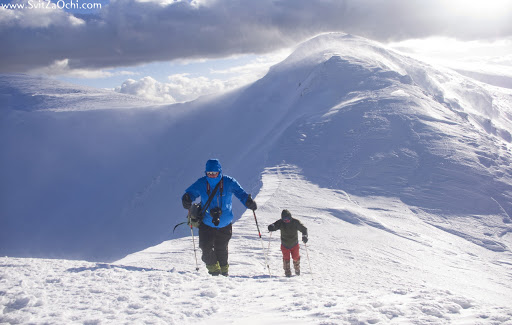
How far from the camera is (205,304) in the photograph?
498 centimetres

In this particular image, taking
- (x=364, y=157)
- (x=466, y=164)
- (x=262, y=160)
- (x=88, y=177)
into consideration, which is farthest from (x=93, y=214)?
(x=466, y=164)

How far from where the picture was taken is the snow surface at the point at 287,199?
16.7 ft

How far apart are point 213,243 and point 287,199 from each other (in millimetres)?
9838

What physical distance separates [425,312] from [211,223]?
3882 mm

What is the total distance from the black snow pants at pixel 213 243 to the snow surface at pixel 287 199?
618mm

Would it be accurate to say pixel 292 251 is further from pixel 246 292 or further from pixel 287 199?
pixel 287 199

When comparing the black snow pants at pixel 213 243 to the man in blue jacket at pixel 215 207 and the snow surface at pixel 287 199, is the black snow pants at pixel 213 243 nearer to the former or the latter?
the man in blue jacket at pixel 215 207

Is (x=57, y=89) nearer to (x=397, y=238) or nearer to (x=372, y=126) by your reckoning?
(x=372, y=126)

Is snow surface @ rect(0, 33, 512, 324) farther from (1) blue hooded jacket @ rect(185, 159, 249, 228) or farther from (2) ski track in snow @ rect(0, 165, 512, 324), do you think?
(1) blue hooded jacket @ rect(185, 159, 249, 228)

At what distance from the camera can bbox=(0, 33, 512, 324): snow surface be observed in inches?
201

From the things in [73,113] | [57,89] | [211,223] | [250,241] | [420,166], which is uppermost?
[57,89]

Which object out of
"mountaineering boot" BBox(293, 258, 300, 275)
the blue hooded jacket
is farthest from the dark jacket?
the blue hooded jacket

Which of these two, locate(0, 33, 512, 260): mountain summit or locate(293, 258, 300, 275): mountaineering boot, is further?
locate(0, 33, 512, 260): mountain summit

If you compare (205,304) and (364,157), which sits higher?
(364,157)
